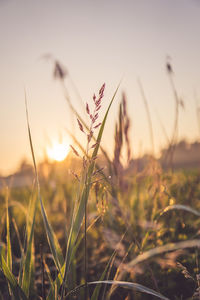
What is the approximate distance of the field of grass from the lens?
34.1 inches

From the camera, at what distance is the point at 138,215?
2238 millimetres

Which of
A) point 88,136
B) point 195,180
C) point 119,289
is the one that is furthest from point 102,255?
point 88,136

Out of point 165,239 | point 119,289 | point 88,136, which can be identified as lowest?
point 119,289

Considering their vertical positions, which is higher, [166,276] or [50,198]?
[50,198]

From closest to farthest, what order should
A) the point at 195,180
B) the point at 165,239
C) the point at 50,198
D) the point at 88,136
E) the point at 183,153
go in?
the point at 88,136, the point at 165,239, the point at 195,180, the point at 50,198, the point at 183,153

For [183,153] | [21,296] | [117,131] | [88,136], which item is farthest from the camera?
[183,153]

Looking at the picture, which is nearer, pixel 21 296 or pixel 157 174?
pixel 21 296

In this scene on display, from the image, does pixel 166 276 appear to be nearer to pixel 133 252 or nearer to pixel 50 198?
pixel 133 252

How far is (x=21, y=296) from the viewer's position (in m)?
0.97

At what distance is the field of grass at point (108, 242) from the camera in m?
0.87

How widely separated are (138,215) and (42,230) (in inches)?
33.2

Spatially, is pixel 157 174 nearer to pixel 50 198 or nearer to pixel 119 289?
pixel 119 289

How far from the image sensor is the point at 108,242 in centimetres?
141

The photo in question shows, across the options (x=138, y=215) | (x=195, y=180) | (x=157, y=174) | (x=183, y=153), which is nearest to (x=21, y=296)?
(x=157, y=174)
